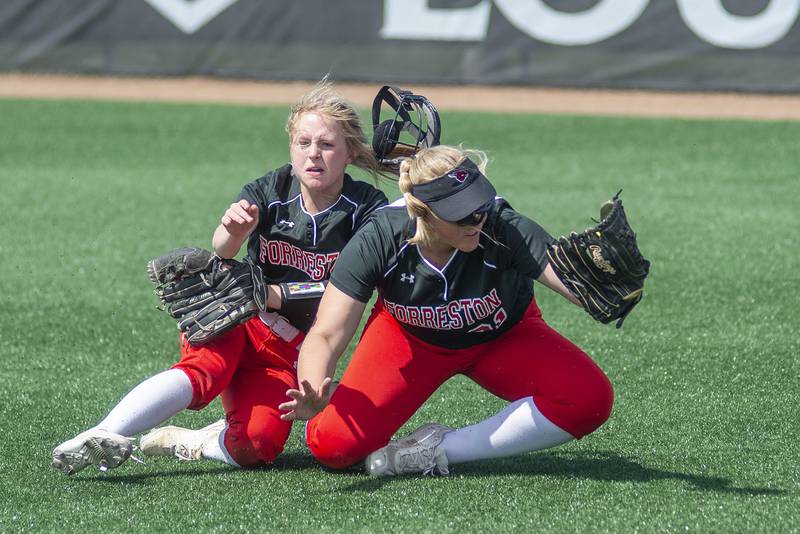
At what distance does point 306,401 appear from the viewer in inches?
149

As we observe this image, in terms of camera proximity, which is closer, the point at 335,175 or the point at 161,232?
the point at 335,175

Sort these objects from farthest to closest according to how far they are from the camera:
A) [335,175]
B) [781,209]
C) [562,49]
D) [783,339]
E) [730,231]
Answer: [562,49], [781,209], [730,231], [783,339], [335,175]

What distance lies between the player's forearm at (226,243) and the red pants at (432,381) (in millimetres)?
577

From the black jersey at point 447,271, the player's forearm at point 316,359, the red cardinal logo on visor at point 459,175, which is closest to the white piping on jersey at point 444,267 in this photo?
the black jersey at point 447,271

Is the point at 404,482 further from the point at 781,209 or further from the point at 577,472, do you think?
the point at 781,209

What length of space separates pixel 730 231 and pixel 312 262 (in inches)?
188

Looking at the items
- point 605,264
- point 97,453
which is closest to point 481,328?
point 605,264

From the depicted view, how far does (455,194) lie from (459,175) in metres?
0.07

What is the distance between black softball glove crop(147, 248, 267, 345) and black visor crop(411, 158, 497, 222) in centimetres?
77

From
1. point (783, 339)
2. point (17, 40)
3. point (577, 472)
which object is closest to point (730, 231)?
point (783, 339)

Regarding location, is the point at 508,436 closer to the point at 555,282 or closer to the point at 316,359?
the point at 555,282

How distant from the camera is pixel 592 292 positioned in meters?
3.82

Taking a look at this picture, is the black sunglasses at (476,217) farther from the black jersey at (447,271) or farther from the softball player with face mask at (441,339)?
the black jersey at (447,271)

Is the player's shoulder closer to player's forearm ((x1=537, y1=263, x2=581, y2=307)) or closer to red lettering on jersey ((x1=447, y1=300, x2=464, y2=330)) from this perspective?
player's forearm ((x1=537, y1=263, x2=581, y2=307))
